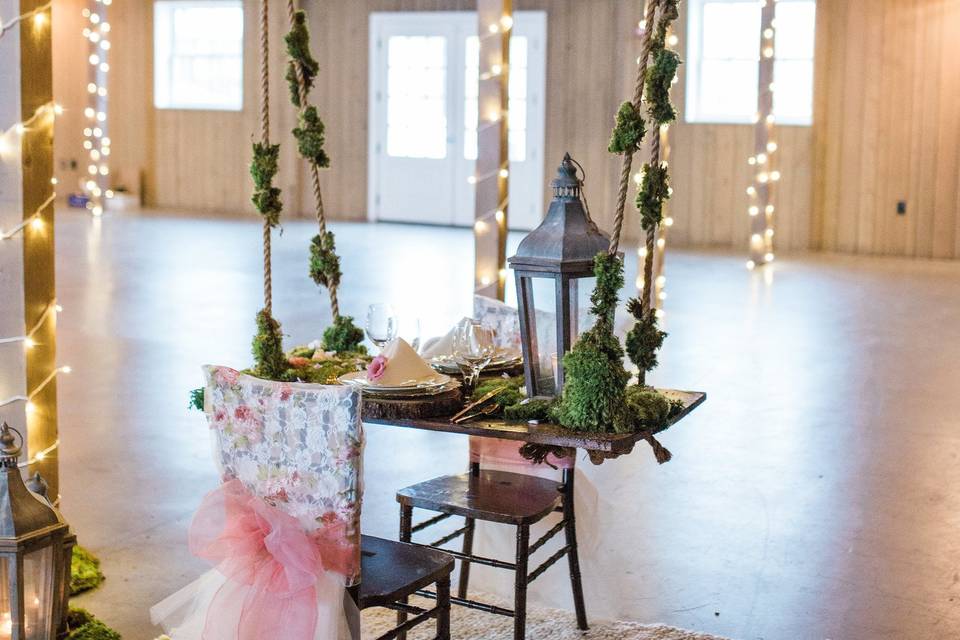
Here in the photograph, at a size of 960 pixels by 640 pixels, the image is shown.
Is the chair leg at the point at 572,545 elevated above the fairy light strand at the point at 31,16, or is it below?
below

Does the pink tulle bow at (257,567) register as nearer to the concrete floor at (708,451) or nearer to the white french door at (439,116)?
the concrete floor at (708,451)

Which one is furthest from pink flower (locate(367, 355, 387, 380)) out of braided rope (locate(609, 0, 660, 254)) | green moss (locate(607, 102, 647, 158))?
green moss (locate(607, 102, 647, 158))

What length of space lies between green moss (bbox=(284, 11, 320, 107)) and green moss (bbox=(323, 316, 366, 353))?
0.59m

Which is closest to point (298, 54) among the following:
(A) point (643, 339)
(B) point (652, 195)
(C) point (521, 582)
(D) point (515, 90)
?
(B) point (652, 195)

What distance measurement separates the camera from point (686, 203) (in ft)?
42.2

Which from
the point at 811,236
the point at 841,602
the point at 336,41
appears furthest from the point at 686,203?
the point at 841,602

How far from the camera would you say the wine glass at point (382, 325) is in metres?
3.04

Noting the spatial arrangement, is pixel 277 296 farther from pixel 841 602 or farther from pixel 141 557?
pixel 841 602

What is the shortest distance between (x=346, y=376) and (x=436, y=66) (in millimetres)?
11364

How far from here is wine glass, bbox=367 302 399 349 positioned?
3.04 metres

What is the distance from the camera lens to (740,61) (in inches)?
486

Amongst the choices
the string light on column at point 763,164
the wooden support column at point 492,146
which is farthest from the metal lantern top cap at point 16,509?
the string light on column at point 763,164

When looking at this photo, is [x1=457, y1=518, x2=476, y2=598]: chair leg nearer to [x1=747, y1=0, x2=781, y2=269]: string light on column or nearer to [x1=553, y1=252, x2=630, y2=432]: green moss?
[x1=553, y1=252, x2=630, y2=432]: green moss

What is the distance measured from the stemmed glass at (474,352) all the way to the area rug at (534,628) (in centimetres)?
77
